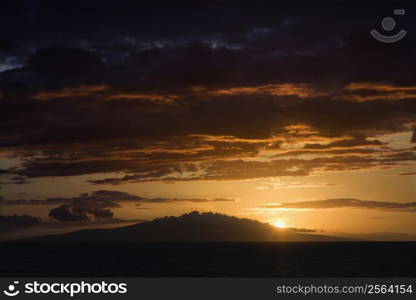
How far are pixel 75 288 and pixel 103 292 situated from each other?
40.0 inches

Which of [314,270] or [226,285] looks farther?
[314,270]

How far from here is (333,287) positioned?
19578 mm

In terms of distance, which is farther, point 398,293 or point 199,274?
point 199,274

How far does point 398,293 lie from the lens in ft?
63.5

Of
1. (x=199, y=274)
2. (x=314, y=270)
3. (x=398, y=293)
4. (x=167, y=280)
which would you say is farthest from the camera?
(x=314, y=270)

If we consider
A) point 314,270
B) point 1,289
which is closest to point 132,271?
point 314,270

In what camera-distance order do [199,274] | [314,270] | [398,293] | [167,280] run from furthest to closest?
[314,270]
[199,274]
[167,280]
[398,293]

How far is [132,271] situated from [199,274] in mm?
12104

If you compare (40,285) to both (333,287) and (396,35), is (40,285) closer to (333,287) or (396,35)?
(333,287)

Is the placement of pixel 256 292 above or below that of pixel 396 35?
below

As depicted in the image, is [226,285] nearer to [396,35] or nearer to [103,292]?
[103,292]

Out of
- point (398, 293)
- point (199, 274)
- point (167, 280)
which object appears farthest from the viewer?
point (199, 274)

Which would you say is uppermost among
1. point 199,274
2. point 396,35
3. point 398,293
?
point 199,274

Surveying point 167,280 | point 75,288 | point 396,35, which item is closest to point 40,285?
point 75,288
